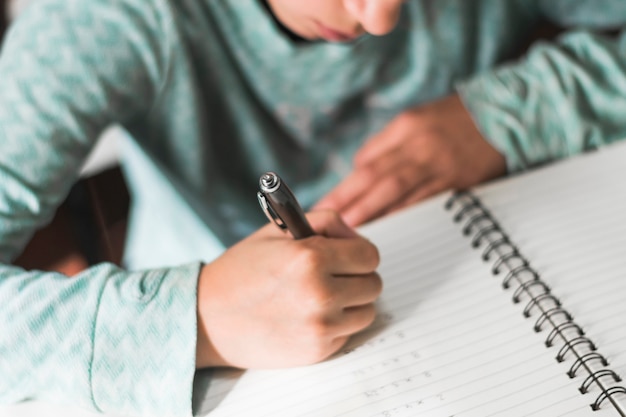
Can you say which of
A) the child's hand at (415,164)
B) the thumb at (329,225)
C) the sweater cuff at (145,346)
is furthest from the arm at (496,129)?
the sweater cuff at (145,346)

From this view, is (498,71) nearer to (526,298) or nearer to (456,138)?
(456,138)

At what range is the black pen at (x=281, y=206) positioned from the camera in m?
0.52

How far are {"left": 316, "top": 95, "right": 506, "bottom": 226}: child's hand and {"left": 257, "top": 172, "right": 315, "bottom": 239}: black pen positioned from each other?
0.15 metres

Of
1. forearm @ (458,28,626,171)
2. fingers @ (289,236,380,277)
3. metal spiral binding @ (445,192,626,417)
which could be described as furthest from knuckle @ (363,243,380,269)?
forearm @ (458,28,626,171)

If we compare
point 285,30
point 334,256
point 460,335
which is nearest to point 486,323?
point 460,335

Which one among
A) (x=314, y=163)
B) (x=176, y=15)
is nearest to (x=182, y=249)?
(x=314, y=163)

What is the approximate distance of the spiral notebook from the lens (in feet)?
1.71

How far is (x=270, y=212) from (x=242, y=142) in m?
0.34

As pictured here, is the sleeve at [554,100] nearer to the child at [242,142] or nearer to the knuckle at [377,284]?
the child at [242,142]

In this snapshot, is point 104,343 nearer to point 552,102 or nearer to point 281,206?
point 281,206

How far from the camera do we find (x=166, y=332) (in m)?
0.57

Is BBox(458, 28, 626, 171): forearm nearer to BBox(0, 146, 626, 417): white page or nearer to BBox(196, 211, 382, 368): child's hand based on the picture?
BBox(0, 146, 626, 417): white page

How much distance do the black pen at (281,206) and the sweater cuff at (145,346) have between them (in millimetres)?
96

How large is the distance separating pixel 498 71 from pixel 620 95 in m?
0.14
